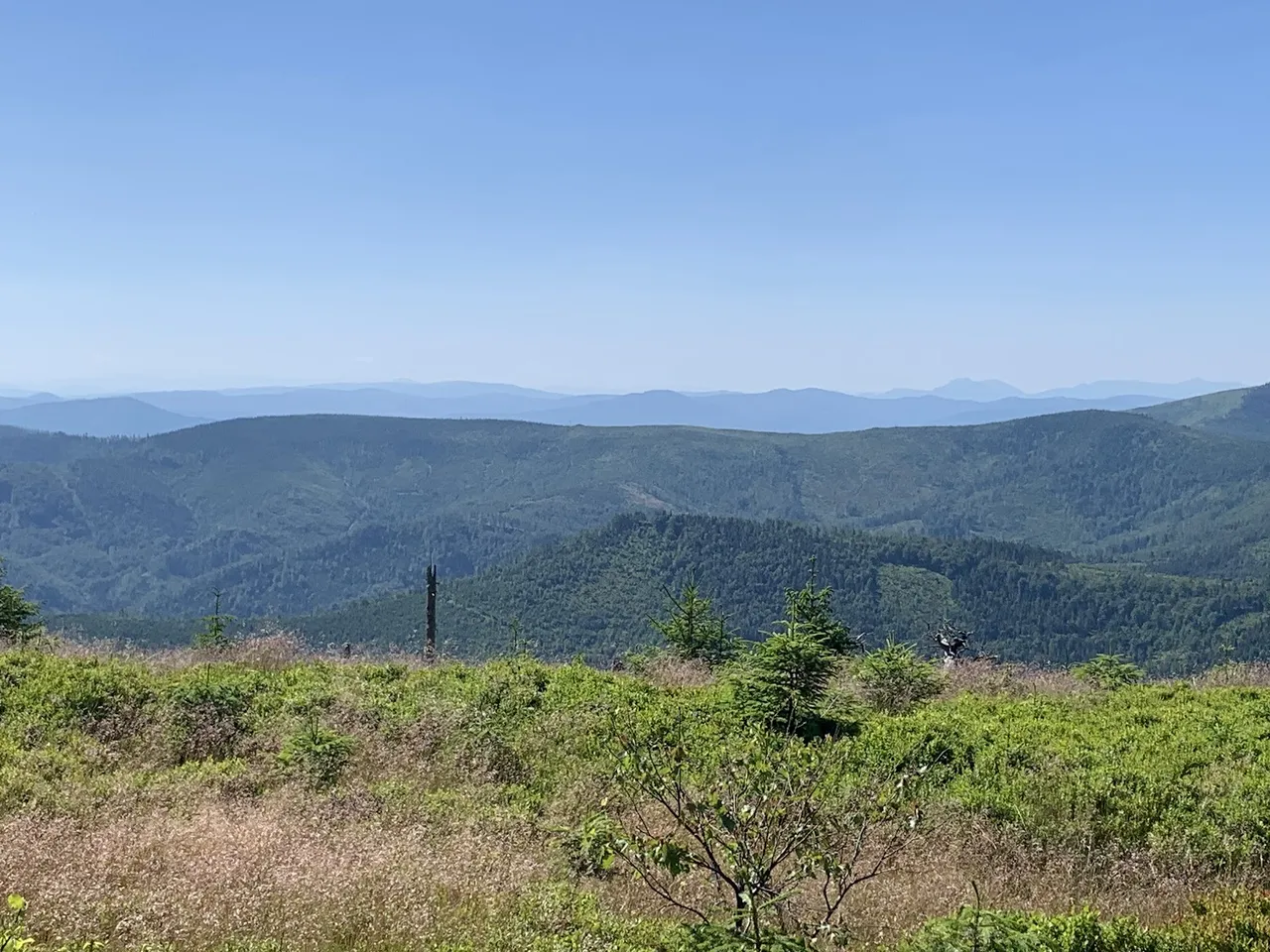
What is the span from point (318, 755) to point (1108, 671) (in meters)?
15.3

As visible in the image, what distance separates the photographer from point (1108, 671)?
650 inches

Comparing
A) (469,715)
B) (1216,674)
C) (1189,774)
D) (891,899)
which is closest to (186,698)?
(469,715)

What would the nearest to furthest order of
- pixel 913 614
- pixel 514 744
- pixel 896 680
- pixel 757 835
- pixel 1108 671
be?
pixel 757 835, pixel 514 744, pixel 896 680, pixel 1108 671, pixel 913 614

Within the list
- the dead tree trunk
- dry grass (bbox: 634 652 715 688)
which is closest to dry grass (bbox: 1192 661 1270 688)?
dry grass (bbox: 634 652 715 688)

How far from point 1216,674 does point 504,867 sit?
16.2 m

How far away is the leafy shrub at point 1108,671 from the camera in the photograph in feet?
50.1

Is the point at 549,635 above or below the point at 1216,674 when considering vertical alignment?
below

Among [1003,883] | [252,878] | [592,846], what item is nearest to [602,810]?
[592,846]

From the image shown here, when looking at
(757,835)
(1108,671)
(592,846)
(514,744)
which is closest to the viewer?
(757,835)

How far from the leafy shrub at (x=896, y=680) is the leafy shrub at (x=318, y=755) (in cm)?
812

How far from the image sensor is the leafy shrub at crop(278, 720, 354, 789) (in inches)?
324

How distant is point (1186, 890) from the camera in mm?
6480

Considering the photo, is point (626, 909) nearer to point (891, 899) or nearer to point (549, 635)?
point (891, 899)

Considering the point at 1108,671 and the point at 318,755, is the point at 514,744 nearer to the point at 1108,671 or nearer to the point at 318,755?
the point at 318,755
